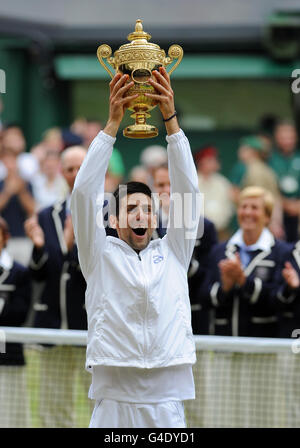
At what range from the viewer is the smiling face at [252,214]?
305 inches

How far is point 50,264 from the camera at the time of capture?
764cm

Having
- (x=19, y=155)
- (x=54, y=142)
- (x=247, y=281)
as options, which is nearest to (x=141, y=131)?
(x=247, y=281)

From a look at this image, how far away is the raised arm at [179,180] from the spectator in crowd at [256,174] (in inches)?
211

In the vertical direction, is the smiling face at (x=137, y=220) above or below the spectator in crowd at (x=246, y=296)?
above

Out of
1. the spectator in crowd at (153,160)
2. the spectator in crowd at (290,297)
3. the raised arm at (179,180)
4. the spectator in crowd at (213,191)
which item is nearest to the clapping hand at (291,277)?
the spectator in crowd at (290,297)

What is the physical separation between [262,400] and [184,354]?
232cm

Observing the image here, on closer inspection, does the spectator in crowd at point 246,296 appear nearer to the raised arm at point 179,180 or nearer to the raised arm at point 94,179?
the raised arm at point 179,180

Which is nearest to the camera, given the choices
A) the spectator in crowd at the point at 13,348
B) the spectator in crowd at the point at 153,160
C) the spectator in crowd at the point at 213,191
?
the spectator in crowd at the point at 13,348

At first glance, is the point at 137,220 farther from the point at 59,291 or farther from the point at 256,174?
the point at 256,174

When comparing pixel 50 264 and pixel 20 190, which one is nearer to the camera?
pixel 50 264

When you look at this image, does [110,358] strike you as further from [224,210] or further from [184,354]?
[224,210]

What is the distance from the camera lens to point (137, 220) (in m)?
5.07

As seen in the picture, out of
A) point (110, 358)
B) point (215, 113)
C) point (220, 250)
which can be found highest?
point (215, 113)

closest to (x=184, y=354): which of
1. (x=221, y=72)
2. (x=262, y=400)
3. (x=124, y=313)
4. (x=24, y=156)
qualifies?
(x=124, y=313)
